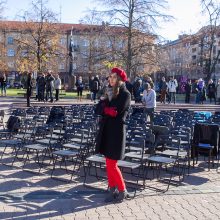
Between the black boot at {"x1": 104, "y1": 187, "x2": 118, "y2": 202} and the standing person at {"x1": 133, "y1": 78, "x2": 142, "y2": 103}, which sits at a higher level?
the standing person at {"x1": 133, "y1": 78, "x2": 142, "y2": 103}

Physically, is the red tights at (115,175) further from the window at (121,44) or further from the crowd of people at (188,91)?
the window at (121,44)

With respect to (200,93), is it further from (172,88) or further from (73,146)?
(73,146)

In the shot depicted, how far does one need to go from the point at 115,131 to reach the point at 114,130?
22 mm

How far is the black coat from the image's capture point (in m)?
6.40

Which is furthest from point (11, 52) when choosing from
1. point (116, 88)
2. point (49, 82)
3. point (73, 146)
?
point (116, 88)

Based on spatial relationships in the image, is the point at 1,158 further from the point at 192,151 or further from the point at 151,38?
the point at 151,38

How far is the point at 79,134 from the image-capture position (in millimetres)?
9742

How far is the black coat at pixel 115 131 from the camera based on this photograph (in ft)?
21.0

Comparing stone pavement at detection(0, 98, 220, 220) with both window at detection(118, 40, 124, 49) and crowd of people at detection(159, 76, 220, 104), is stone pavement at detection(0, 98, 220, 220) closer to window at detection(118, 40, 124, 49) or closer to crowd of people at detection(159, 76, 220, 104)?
crowd of people at detection(159, 76, 220, 104)

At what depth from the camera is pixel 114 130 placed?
6.46 meters

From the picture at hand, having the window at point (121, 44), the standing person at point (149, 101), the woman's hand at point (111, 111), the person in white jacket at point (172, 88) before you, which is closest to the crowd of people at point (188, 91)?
the person in white jacket at point (172, 88)

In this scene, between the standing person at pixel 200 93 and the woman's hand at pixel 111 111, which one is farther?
the standing person at pixel 200 93

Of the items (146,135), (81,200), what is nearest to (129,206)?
(81,200)

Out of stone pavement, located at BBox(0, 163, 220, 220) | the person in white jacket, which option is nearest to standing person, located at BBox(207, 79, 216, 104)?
the person in white jacket
